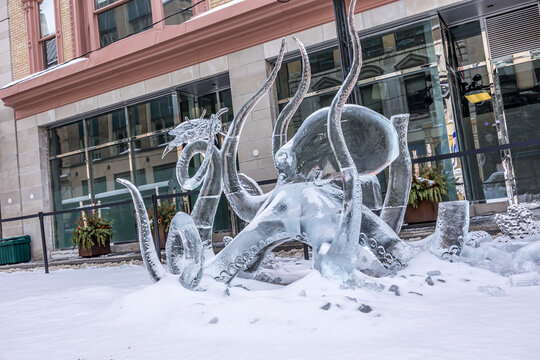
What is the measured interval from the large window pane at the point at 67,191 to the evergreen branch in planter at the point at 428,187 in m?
8.71

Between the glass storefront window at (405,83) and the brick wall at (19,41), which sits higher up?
the brick wall at (19,41)

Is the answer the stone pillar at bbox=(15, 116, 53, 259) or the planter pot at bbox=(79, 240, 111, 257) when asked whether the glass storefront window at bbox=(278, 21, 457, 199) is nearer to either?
the planter pot at bbox=(79, 240, 111, 257)

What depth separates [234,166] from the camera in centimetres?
418

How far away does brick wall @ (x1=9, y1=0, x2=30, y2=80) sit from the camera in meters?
13.9

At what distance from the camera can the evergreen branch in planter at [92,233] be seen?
10.9m

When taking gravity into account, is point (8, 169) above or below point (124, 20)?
below

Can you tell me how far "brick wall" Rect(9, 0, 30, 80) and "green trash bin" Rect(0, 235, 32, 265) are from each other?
4.95 meters

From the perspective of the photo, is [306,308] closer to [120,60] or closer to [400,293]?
[400,293]

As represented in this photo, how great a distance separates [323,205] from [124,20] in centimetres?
1051

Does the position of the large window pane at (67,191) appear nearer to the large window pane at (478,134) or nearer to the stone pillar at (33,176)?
the stone pillar at (33,176)

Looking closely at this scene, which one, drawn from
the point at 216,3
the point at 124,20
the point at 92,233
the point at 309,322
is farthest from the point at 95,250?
the point at 309,322

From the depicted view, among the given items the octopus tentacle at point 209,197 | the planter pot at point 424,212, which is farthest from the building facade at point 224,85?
the octopus tentacle at point 209,197

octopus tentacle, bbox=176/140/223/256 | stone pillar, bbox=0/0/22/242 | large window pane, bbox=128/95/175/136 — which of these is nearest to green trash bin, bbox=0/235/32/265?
stone pillar, bbox=0/0/22/242

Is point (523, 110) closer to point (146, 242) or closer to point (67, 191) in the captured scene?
point (146, 242)
